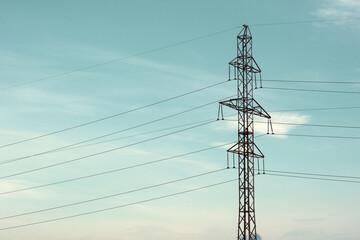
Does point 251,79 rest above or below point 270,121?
above

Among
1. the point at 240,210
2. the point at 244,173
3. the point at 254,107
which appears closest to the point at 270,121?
the point at 254,107

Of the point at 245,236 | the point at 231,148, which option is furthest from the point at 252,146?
the point at 245,236

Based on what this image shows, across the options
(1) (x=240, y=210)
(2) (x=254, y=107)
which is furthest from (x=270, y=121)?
(1) (x=240, y=210)

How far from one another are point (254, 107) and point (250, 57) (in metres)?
7.68

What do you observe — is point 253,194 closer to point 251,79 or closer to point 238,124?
point 238,124

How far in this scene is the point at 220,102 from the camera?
62.9m

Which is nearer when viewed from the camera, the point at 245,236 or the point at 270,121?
the point at 245,236

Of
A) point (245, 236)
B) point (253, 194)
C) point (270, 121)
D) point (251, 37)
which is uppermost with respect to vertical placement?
point (251, 37)

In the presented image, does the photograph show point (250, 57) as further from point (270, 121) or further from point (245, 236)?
point (245, 236)

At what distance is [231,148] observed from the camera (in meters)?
64.0

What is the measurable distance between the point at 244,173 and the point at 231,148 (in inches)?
140

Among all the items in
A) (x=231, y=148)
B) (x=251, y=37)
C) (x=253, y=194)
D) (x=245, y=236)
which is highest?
(x=251, y=37)

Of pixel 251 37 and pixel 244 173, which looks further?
pixel 251 37

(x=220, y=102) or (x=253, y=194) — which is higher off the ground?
(x=220, y=102)
